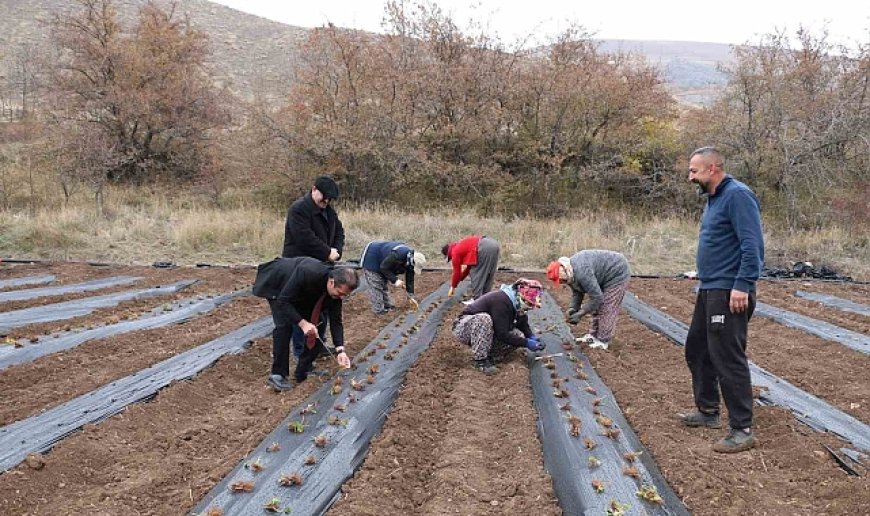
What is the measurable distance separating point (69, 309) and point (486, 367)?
5.45 meters

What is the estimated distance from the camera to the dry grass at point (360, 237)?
40.2 feet

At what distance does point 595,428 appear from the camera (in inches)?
162

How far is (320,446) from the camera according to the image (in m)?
3.80

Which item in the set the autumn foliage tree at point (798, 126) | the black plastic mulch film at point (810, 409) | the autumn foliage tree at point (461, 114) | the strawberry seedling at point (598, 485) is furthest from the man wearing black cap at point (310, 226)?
the autumn foliage tree at point (798, 126)

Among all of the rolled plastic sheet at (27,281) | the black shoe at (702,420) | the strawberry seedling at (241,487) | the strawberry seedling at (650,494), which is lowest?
the rolled plastic sheet at (27,281)

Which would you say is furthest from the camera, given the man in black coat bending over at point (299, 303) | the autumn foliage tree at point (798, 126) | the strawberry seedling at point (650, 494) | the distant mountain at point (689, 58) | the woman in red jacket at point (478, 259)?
the distant mountain at point (689, 58)

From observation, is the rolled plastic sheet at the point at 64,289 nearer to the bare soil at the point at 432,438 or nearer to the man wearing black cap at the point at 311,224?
the bare soil at the point at 432,438

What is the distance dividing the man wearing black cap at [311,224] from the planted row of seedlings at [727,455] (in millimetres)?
2878

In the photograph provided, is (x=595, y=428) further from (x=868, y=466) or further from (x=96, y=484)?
(x=96, y=484)

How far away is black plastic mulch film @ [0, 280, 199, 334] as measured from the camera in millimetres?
6863

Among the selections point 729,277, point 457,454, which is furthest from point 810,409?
point 457,454

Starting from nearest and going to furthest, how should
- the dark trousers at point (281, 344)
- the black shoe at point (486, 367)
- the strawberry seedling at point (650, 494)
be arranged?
the strawberry seedling at point (650, 494)
the dark trousers at point (281, 344)
the black shoe at point (486, 367)

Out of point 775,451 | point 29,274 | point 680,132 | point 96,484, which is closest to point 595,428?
point 775,451

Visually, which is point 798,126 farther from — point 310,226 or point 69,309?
point 69,309
